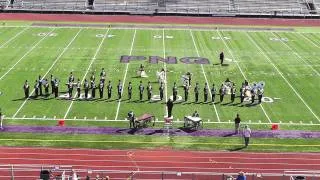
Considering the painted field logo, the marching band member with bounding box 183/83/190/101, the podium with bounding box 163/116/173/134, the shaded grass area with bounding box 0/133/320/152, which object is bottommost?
the shaded grass area with bounding box 0/133/320/152

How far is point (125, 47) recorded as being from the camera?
41.1 m

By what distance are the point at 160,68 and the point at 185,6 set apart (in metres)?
30.3

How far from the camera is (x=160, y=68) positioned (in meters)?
34.8

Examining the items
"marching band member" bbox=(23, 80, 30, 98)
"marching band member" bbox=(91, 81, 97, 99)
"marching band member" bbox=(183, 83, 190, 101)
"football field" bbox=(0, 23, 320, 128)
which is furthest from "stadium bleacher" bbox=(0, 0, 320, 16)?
"marching band member" bbox=(23, 80, 30, 98)

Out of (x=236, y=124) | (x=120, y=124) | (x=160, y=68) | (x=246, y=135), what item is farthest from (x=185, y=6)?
(x=246, y=135)

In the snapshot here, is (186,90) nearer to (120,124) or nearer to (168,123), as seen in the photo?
(168,123)

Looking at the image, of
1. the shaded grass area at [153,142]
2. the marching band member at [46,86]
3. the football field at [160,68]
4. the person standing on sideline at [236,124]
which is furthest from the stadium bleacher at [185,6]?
the shaded grass area at [153,142]

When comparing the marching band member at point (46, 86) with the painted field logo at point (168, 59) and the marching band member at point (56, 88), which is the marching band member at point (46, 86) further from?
the painted field logo at point (168, 59)

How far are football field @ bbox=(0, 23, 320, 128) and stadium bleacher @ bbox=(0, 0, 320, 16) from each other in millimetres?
11835

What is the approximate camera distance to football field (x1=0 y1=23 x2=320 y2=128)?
2593cm

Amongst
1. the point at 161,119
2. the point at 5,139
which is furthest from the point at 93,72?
the point at 5,139

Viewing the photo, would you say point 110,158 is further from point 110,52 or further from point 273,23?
point 273,23

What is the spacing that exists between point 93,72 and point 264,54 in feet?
45.1

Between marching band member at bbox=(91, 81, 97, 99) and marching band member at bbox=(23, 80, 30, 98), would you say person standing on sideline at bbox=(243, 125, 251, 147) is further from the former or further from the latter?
marching band member at bbox=(23, 80, 30, 98)
